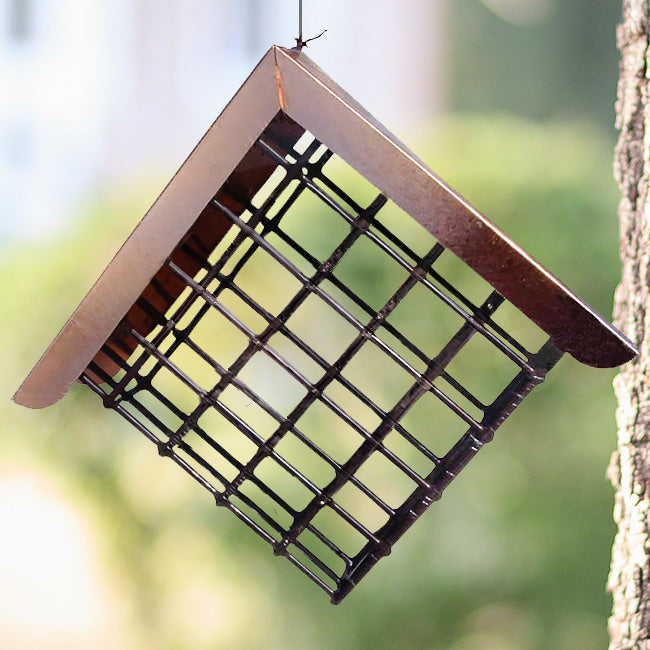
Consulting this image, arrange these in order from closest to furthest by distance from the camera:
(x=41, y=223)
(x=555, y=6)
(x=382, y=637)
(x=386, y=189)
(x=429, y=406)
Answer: (x=386, y=189) → (x=429, y=406) → (x=382, y=637) → (x=41, y=223) → (x=555, y=6)

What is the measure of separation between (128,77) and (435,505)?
1.70m

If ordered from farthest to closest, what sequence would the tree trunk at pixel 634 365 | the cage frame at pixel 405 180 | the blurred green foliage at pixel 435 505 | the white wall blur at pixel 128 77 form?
the white wall blur at pixel 128 77 → the blurred green foliage at pixel 435 505 → the tree trunk at pixel 634 365 → the cage frame at pixel 405 180

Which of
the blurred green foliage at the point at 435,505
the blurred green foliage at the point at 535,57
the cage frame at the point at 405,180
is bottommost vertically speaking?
the blurred green foliage at the point at 435,505

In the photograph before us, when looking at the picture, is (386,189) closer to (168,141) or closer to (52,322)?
(52,322)

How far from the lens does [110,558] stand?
2625 millimetres

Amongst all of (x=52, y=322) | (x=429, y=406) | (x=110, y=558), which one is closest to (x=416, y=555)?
(x=429, y=406)

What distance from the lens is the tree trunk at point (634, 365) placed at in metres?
1.09

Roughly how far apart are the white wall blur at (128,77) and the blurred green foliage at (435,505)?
0.23m

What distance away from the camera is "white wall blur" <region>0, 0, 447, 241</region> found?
2.79 metres

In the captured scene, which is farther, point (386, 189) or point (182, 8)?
point (182, 8)

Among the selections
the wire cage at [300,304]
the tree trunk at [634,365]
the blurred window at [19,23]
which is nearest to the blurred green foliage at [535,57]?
the blurred window at [19,23]

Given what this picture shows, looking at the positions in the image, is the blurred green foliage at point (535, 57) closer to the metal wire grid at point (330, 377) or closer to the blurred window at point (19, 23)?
the blurred window at point (19, 23)

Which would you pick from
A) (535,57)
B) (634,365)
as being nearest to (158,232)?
(634,365)

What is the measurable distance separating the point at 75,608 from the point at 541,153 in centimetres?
203
